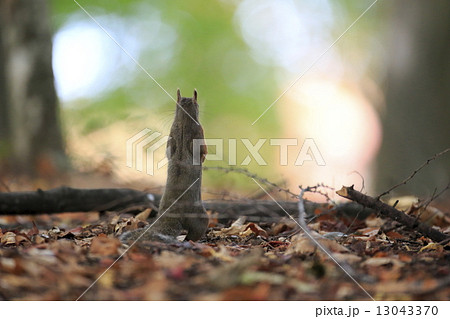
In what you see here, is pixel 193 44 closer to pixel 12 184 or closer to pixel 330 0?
pixel 330 0

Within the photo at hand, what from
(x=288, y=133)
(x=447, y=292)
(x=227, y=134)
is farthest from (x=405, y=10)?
(x=288, y=133)

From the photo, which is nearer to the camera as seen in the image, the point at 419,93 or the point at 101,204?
the point at 101,204

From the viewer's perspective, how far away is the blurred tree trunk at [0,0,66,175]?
28.8 feet

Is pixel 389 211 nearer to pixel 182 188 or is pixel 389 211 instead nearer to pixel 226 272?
pixel 226 272

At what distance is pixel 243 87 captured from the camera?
18234 mm

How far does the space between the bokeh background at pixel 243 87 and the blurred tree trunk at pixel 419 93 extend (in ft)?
0.05

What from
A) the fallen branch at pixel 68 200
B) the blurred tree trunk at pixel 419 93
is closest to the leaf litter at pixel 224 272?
the fallen branch at pixel 68 200

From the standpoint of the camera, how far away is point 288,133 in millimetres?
20188

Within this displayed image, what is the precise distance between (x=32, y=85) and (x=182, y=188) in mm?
6137

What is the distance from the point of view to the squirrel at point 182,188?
143 inches

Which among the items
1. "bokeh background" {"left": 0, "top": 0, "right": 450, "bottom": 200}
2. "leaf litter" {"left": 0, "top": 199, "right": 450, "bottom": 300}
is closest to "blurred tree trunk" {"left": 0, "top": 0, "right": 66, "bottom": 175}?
"bokeh background" {"left": 0, "top": 0, "right": 450, "bottom": 200}

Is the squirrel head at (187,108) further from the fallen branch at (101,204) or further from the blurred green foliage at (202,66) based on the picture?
the blurred green foliage at (202,66)

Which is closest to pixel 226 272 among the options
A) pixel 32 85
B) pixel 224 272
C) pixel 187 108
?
pixel 224 272

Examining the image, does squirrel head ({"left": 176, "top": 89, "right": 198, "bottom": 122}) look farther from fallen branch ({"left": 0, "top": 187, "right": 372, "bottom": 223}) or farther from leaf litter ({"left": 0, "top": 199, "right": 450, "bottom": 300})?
leaf litter ({"left": 0, "top": 199, "right": 450, "bottom": 300})
